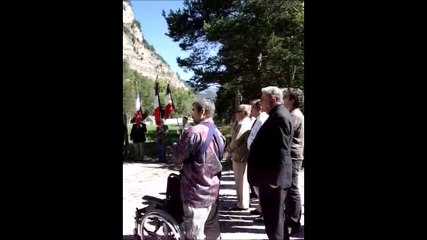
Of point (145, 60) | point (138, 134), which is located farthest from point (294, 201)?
point (145, 60)

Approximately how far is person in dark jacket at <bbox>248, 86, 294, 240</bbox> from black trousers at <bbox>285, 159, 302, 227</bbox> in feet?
2.67

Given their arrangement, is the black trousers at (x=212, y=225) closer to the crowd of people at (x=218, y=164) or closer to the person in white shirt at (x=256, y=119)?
the crowd of people at (x=218, y=164)

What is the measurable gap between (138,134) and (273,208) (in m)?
9.41

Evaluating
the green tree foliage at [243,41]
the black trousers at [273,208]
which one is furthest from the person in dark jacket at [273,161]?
the green tree foliage at [243,41]

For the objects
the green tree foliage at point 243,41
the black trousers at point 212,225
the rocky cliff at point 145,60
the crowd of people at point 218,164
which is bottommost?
the black trousers at point 212,225

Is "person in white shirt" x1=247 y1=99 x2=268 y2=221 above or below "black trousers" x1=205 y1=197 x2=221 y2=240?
above

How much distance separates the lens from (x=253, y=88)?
16156mm

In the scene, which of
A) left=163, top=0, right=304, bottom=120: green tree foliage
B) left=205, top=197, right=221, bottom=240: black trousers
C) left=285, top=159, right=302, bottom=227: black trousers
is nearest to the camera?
left=205, top=197, right=221, bottom=240: black trousers

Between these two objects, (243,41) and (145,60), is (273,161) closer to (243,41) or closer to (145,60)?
(243,41)

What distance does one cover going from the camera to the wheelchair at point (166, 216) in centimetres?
346

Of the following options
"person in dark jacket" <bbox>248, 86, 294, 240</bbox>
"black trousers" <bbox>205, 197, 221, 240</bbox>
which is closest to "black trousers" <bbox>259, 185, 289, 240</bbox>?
"person in dark jacket" <bbox>248, 86, 294, 240</bbox>

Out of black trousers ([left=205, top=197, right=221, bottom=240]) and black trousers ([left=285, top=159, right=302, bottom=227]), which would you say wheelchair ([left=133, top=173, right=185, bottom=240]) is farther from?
black trousers ([left=285, top=159, right=302, bottom=227])

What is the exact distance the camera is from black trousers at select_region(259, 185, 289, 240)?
3.38 meters
